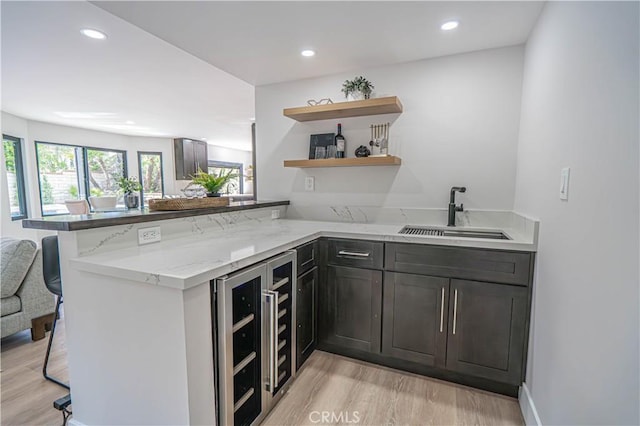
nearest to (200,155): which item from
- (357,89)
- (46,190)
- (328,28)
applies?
(46,190)

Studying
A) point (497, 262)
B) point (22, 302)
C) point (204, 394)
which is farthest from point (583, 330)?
point (22, 302)

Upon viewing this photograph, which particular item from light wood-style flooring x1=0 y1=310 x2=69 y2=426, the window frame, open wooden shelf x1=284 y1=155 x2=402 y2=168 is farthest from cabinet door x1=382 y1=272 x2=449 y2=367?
the window frame

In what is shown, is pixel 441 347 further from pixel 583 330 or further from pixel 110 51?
pixel 110 51

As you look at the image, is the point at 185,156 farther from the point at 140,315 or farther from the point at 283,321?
the point at 140,315

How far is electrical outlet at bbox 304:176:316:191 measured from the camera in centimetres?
288

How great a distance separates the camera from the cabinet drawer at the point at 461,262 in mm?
1719

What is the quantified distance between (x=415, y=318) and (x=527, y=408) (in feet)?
2.26

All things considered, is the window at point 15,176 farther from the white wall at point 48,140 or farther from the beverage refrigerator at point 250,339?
the beverage refrigerator at point 250,339

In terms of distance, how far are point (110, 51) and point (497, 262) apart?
3.26 meters

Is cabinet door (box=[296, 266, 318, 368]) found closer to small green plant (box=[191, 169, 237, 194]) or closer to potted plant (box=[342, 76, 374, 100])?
small green plant (box=[191, 169, 237, 194])

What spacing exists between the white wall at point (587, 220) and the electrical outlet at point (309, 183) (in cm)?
174

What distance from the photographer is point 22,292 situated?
2.45 metres

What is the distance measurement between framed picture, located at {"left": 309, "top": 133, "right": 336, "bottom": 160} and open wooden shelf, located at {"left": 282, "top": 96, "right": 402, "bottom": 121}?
0.15 m

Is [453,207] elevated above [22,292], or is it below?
above
